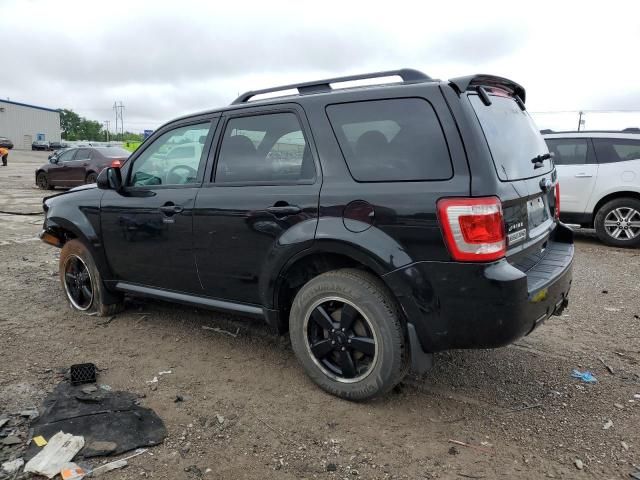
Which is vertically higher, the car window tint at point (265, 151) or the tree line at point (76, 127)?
the tree line at point (76, 127)

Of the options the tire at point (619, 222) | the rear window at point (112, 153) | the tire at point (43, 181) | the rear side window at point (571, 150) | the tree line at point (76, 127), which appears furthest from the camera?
the tree line at point (76, 127)

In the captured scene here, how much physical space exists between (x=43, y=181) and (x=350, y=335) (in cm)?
1721

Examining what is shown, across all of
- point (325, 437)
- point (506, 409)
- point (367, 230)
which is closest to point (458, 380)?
point (506, 409)

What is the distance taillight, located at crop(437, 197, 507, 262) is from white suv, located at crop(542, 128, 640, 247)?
6101 mm

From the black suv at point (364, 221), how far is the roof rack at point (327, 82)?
12 mm

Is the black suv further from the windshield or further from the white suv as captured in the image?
the white suv

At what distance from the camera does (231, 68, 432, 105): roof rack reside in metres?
2.97

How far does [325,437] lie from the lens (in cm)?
273

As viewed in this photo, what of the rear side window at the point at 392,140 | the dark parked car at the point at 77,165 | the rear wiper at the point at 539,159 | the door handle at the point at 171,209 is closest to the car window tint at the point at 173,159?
the door handle at the point at 171,209

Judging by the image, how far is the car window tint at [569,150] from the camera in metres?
7.93

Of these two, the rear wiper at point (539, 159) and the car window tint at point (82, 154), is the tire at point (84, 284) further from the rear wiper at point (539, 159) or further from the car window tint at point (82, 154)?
the car window tint at point (82, 154)

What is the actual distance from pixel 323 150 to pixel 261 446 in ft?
5.66

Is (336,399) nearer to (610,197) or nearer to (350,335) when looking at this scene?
(350,335)

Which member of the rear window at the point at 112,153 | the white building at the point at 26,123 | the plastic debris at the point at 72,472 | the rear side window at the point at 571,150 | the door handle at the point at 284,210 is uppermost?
the white building at the point at 26,123
